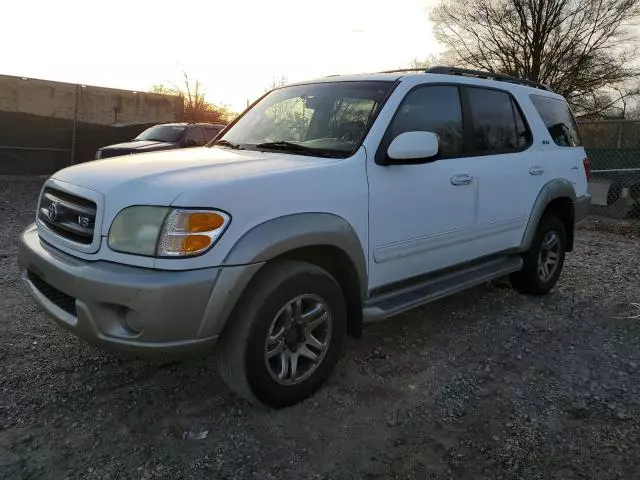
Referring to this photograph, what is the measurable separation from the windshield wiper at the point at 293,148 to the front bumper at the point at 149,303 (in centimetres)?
96

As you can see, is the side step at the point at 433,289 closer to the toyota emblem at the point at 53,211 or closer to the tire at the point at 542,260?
the tire at the point at 542,260

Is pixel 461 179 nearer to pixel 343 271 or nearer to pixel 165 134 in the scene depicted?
pixel 343 271

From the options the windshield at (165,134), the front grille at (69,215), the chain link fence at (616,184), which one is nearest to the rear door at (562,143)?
the front grille at (69,215)

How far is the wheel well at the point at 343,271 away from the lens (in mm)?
2941

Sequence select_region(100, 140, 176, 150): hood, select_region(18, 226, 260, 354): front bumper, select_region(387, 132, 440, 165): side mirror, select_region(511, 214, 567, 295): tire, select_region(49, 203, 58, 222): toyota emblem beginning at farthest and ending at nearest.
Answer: select_region(100, 140, 176, 150): hood
select_region(511, 214, 567, 295): tire
select_region(387, 132, 440, 165): side mirror
select_region(49, 203, 58, 222): toyota emblem
select_region(18, 226, 260, 354): front bumper

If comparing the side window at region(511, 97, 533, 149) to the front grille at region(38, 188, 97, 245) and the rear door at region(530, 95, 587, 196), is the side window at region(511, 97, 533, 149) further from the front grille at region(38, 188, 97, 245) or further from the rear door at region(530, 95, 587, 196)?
the front grille at region(38, 188, 97, 245)

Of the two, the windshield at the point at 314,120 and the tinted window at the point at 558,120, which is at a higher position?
the tinted window at the point at 558,120

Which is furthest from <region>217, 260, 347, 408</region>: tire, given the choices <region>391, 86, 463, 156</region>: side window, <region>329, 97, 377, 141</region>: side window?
<region>391, 86, 463, 156</region>: side window

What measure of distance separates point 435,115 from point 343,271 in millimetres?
1359

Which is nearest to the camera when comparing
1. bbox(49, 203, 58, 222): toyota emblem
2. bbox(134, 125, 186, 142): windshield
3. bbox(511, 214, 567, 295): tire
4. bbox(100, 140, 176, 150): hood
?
bbox(49, 203, 58, 222): toyota emblem

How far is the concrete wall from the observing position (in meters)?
13.0

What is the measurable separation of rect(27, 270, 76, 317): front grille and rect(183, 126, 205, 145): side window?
842 centimetres

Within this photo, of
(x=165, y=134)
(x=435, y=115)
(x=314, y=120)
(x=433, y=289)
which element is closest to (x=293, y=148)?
(x=314, y=120)

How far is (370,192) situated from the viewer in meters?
3.07
